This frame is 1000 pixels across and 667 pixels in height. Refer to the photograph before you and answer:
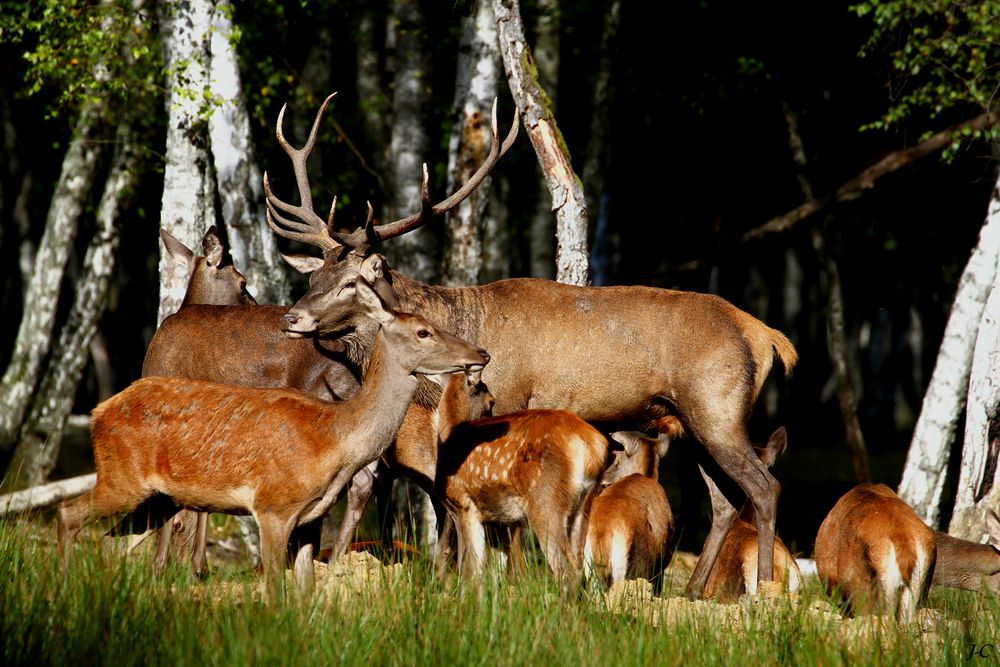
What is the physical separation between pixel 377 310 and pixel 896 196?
14072 millimetres

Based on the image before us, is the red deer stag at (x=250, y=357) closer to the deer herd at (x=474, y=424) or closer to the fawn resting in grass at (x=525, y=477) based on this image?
the deer herd at (x=474, y=424)

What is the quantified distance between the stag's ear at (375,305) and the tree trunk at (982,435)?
14.4 feet

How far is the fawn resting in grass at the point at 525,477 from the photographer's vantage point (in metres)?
6.84

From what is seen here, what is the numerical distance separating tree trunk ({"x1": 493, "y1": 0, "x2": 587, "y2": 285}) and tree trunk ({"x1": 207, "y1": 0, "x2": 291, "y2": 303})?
7.11 feet

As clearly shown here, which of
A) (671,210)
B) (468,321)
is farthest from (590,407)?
(671,210)

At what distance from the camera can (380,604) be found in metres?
5.48

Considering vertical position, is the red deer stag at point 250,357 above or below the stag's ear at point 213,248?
below

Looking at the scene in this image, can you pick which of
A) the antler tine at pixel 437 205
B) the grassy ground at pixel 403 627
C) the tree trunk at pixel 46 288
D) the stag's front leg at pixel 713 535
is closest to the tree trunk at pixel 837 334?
the stag's front leg at pixel 713 535

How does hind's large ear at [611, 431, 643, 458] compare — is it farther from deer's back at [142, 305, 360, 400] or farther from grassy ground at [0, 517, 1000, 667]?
grassy ground at [0, 517, 1000, 667]

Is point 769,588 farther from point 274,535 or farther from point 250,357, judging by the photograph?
point 250,357

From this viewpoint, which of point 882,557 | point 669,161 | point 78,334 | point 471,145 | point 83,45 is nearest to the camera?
point 882,557

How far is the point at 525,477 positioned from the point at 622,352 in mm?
1270

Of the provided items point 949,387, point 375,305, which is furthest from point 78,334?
point 949,387

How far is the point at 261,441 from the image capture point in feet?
20.5
